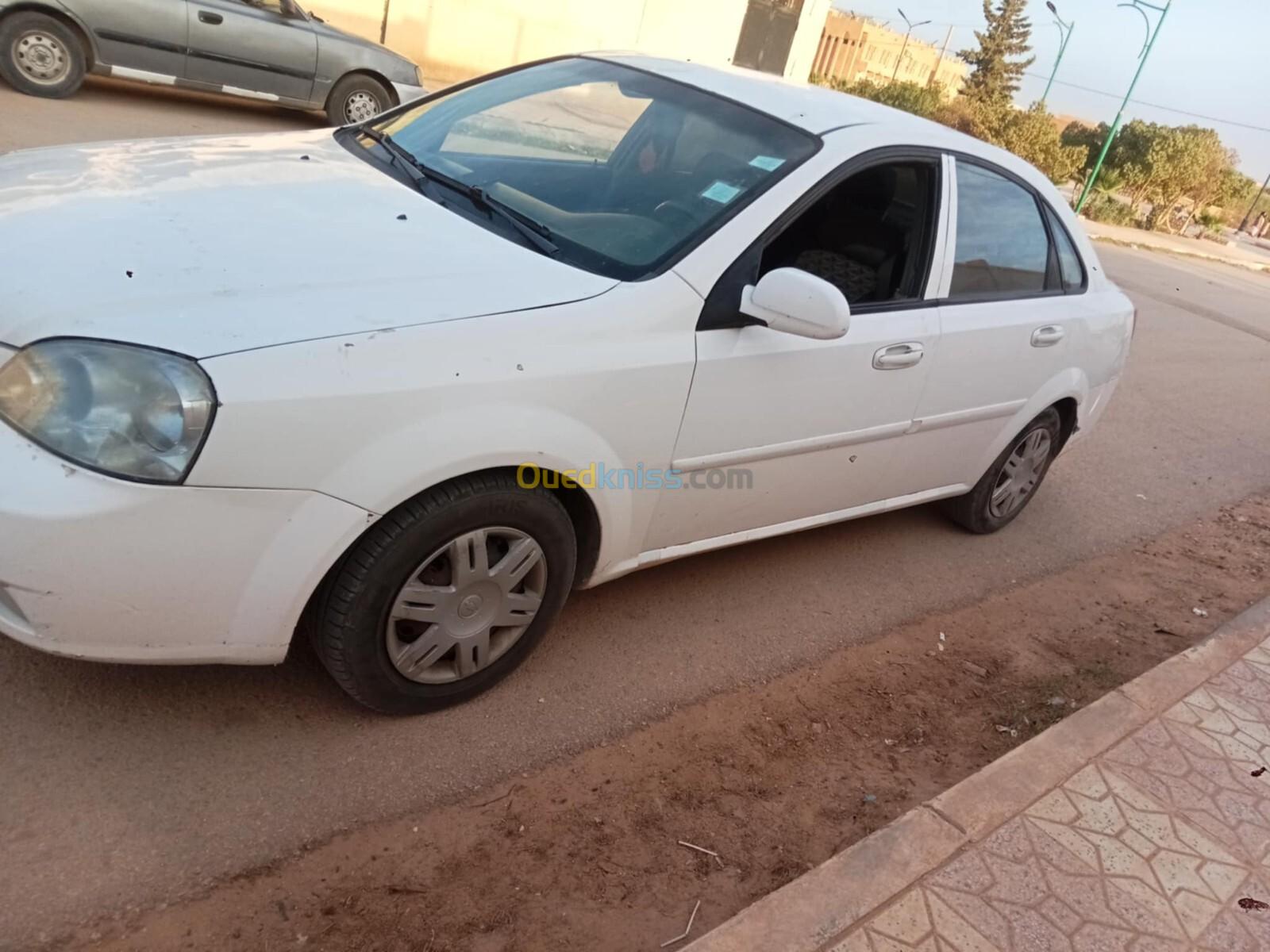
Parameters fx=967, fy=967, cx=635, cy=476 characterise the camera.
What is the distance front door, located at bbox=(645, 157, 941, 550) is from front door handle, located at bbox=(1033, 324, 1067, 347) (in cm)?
75

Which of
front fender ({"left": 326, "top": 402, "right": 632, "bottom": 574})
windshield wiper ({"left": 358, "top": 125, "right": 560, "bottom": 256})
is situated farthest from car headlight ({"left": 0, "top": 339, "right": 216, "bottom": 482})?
windshield wiper ({"left": 358, "top": 125, "right": 560, "bottom": 256})

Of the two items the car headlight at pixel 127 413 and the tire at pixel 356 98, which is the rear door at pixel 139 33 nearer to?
the tire at pixel 356 98

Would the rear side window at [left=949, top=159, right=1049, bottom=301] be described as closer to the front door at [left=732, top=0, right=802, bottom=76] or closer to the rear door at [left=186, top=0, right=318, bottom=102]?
the rear door at [left=186, top=0, right=318, bottom=102]

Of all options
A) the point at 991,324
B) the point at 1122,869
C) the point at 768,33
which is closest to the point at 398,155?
the point at 991,324

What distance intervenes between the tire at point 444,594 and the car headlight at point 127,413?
1.58 feet

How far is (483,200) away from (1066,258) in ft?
8.55

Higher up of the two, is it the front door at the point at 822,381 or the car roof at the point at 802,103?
the car roof at the point at 802,103

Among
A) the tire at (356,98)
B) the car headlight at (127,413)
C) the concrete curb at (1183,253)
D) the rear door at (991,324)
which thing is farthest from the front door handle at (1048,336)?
the concrete curb at (1183,253)

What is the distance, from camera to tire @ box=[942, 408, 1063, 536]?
4.41 m

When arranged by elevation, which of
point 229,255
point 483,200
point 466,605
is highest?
point 483,200

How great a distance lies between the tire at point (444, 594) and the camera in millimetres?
2336

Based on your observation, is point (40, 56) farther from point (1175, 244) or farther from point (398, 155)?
point (1175, 244)

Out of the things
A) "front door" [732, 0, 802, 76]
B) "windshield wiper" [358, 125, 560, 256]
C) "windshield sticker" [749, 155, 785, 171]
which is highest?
"front door" [732, 0, 802, 76]

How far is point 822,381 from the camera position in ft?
10.0
